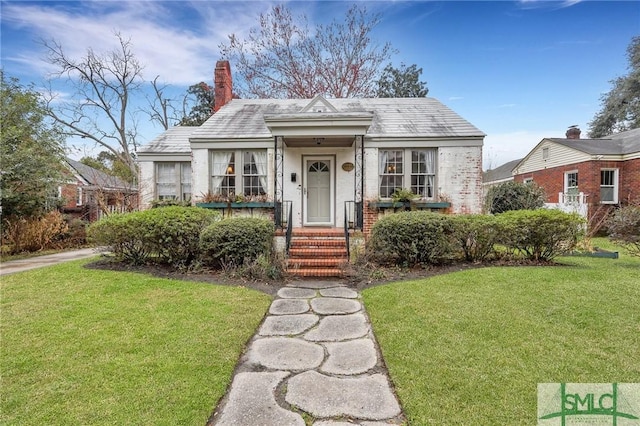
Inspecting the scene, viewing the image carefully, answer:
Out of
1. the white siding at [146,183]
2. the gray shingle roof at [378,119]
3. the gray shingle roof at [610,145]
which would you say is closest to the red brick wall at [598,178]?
the gray shingle roof at [610,145]

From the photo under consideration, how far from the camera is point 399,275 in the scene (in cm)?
663

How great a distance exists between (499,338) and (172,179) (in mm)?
10847

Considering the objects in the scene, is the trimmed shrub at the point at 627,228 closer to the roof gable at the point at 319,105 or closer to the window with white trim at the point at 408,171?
the window with white trim at the point at 408,171

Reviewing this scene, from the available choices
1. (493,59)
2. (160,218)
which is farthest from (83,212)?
(493,59)

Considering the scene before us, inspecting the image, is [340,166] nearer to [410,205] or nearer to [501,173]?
[410,205]

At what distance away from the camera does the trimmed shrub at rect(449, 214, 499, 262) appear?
23.2ft

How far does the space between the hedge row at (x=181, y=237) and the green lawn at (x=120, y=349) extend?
47.5 inches

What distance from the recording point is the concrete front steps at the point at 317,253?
7102 mm

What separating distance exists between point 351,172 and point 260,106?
476cm

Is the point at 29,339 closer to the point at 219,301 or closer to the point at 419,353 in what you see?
the point at 219,301

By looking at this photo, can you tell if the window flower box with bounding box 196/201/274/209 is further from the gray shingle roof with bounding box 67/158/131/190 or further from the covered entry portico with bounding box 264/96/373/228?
the gray shingle roof with bounding box 67/158/131/190

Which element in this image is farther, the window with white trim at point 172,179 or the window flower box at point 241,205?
the window with white trim at point 172,179

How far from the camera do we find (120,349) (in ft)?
11.1

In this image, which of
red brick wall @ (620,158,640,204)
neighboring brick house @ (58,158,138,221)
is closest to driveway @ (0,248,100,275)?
neighboring brick house @ (58,158,138,221)
